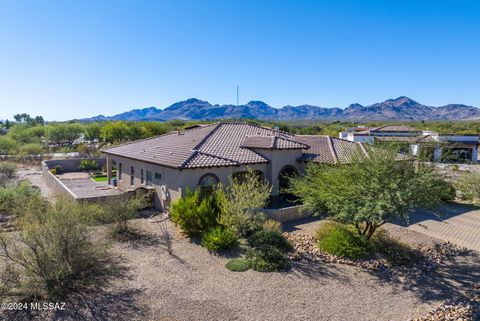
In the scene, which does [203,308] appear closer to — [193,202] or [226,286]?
[226,286]

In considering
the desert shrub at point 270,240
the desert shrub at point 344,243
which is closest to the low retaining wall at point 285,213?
the desert shrub at point 344,243

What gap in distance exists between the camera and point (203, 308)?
10953 mm

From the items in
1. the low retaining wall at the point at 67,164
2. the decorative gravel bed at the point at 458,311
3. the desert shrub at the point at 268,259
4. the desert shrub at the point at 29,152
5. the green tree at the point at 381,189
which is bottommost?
the decorative gravel bed at the point at 458,311

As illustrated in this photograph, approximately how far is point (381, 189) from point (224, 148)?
13.2 meters

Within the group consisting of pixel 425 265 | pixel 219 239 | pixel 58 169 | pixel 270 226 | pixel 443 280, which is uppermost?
pixel 58 169

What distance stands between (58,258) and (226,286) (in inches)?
239

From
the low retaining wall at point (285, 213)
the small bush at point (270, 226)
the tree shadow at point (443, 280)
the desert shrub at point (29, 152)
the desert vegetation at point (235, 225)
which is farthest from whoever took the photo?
the desert shrub at point (29, 152)

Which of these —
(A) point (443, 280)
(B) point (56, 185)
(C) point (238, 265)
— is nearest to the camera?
(A) point (443, 280)

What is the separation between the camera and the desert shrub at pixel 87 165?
145 ft

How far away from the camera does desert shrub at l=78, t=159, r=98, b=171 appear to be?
44.1m

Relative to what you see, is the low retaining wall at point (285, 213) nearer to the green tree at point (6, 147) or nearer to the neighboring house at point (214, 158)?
the neighboring house at point (214, 158)

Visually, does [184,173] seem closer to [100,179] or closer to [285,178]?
[285,178]

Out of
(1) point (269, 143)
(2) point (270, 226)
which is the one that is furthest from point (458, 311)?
(1) point (269, 143)

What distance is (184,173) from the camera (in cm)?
2042
